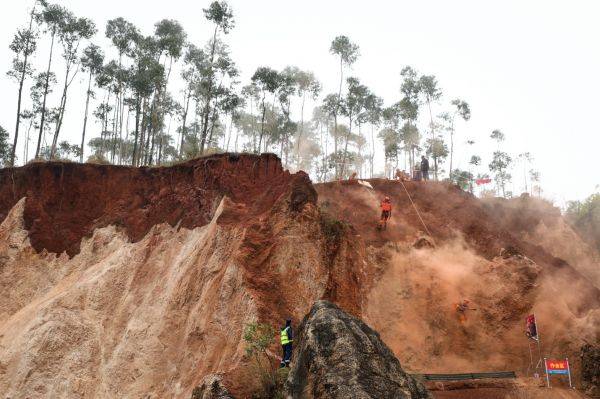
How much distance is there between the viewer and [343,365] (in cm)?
1096

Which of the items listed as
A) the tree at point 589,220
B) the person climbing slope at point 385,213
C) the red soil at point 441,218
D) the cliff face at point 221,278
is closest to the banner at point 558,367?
the cliff face at point 221,278

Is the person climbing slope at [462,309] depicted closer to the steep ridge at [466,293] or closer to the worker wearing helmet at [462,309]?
the worker wearing helmet at [462,309]

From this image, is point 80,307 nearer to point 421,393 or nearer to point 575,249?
point 421,393

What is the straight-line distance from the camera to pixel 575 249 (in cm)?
3103

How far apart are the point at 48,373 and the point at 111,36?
32.7m

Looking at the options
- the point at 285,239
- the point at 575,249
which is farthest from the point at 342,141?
the point at 285,239

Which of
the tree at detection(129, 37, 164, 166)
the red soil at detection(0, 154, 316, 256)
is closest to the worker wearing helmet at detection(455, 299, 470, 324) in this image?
the red soil at detection(0, 154, 316, 256)

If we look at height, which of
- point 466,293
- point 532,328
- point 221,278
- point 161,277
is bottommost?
point 532,328

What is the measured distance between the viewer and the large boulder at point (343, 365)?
1061 centimetres

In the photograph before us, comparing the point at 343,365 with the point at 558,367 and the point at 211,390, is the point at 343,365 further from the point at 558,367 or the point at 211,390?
the point at 558,367

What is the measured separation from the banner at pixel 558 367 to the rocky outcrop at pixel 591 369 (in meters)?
1.49

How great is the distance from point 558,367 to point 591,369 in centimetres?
191

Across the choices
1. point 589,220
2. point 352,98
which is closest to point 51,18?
point 352,98

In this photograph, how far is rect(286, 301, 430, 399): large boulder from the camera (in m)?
10.6
